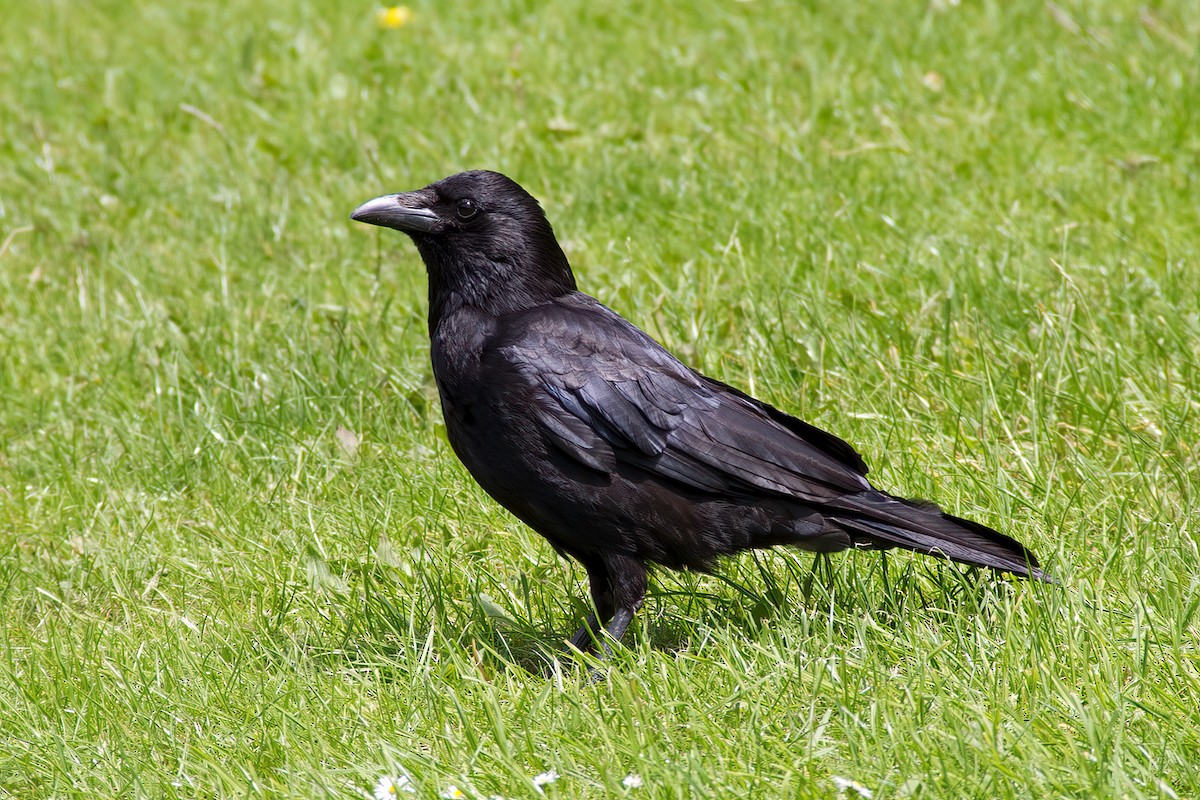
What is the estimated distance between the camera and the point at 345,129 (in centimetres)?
720

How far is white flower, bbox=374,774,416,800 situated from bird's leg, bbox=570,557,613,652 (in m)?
0.99

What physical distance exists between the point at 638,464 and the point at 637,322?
1.57 meters

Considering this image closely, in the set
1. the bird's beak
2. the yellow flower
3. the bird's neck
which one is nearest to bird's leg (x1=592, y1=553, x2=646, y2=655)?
the bird's neck

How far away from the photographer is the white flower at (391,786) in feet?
9.60

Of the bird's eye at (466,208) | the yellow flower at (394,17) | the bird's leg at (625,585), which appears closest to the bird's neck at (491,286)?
the bird's eye at (466,208)

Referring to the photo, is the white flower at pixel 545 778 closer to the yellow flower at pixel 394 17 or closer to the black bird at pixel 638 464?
the black bird at pixel 638 464

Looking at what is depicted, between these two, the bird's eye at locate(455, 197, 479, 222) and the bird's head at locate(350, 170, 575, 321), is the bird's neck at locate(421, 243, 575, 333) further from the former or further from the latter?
the bird's eye at locate(455, 197, 479, 222)

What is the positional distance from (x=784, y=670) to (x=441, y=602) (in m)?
1.10

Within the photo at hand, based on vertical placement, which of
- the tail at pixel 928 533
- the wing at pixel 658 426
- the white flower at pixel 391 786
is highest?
the wing at pixel 658 426

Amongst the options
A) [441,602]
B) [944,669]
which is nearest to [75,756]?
[441,602]

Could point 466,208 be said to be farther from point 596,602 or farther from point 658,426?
point 596,602

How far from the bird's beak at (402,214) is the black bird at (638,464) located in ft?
1.38

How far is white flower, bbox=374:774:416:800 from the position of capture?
2926 millimetres

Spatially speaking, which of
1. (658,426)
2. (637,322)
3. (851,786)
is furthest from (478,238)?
(851,786)
